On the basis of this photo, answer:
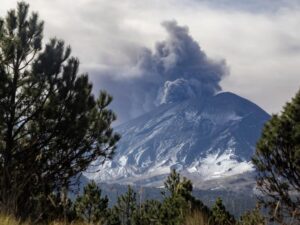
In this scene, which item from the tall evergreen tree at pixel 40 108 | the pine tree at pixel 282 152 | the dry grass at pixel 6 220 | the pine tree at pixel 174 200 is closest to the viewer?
the dry grass at pixel 6 220

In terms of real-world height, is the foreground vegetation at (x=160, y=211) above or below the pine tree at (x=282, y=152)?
below

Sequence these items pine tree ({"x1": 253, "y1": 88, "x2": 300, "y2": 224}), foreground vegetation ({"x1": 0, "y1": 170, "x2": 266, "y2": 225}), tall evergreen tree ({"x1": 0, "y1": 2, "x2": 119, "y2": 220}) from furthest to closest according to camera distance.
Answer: pine tree ({"x1": 253, "y1": 88, "x2": 300, "y2": 224})
tall evergreen tree ({"x1": 0, "y1": 2, "x2": 119, "y2": 220})
foreground vegetation ({"x1": 0, "y1": 170, "x2": 266, "y2": 225})

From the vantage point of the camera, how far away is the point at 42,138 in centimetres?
1630

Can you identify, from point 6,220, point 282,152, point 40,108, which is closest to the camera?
point 6,220

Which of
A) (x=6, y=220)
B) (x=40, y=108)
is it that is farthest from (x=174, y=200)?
(x=6, y=220)

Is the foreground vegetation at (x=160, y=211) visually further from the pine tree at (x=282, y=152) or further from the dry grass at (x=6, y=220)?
the pine tree at (x=282, y=152)

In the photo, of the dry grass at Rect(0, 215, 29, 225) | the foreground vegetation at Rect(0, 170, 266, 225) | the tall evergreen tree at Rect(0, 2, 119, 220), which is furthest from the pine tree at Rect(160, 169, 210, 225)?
the dry grass at Rect(0, 215, 29, 225)

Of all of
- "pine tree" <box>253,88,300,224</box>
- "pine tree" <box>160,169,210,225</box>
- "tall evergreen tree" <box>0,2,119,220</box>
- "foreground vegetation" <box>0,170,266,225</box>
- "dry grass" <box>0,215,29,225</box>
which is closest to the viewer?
"dry grass" <box>0,215,29,225</box>

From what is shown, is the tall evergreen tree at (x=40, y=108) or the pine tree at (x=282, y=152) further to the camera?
the pine tree at (x=282, y=152)

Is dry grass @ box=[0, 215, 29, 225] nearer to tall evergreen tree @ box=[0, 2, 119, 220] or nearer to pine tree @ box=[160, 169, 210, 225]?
tall evergreen tree @ box=[0, 2, 119, 220]

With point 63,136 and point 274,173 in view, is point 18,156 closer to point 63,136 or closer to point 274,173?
point 63,136

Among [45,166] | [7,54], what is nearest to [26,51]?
[7,54]

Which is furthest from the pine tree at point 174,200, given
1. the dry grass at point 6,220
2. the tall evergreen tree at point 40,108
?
the dry grass at point 6,220

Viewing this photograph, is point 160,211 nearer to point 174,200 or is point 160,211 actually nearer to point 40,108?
point 174,200
